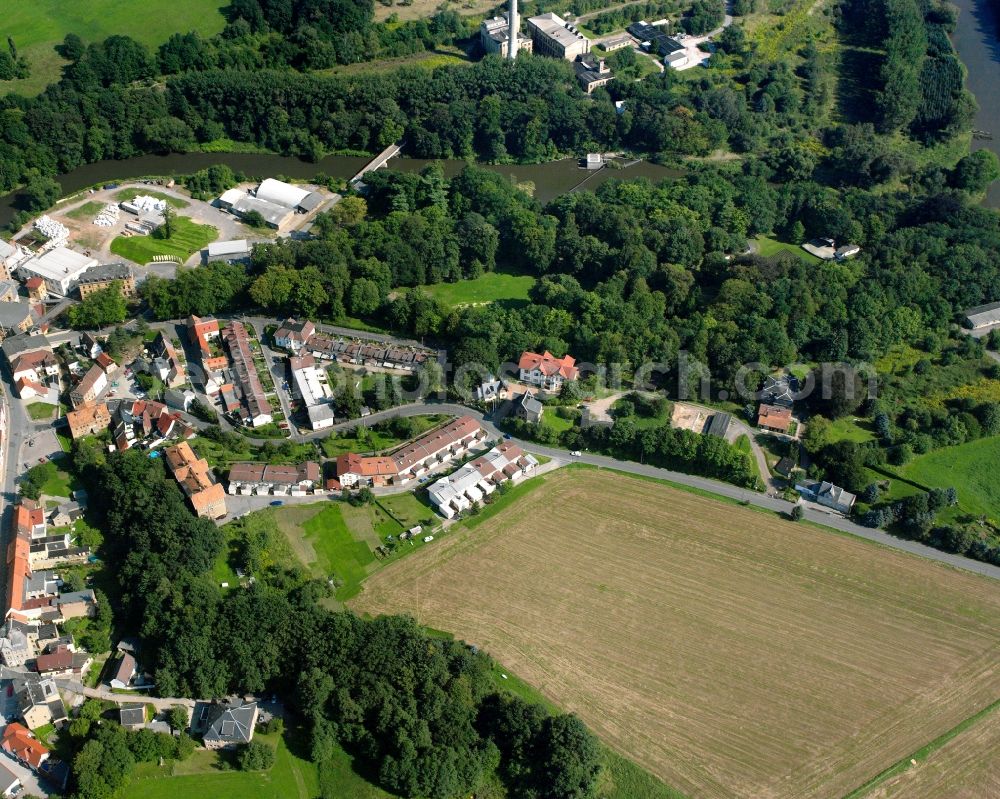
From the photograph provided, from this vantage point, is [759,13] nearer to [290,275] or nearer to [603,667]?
[290,275]

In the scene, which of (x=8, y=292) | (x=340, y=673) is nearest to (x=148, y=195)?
(x=8, y=292)

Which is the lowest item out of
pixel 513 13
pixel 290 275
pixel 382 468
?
pixel 382 468

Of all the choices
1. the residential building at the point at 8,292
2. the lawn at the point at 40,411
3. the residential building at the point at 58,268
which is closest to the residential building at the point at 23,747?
the lawn at the point at 40,411

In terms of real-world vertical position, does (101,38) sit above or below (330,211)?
above

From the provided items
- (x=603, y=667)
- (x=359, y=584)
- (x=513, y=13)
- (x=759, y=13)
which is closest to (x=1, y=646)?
(x=359, y=584)

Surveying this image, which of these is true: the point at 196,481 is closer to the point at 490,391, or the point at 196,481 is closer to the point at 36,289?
the point at 490,391

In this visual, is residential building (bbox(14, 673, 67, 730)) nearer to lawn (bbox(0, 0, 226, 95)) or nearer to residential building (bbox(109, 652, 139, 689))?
residential building (bbox(109, 652, 139, 689))

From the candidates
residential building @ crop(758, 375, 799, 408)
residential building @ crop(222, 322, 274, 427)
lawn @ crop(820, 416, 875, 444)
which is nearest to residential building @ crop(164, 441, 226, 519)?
residential building @ crop(222, 322, 274, 427)
